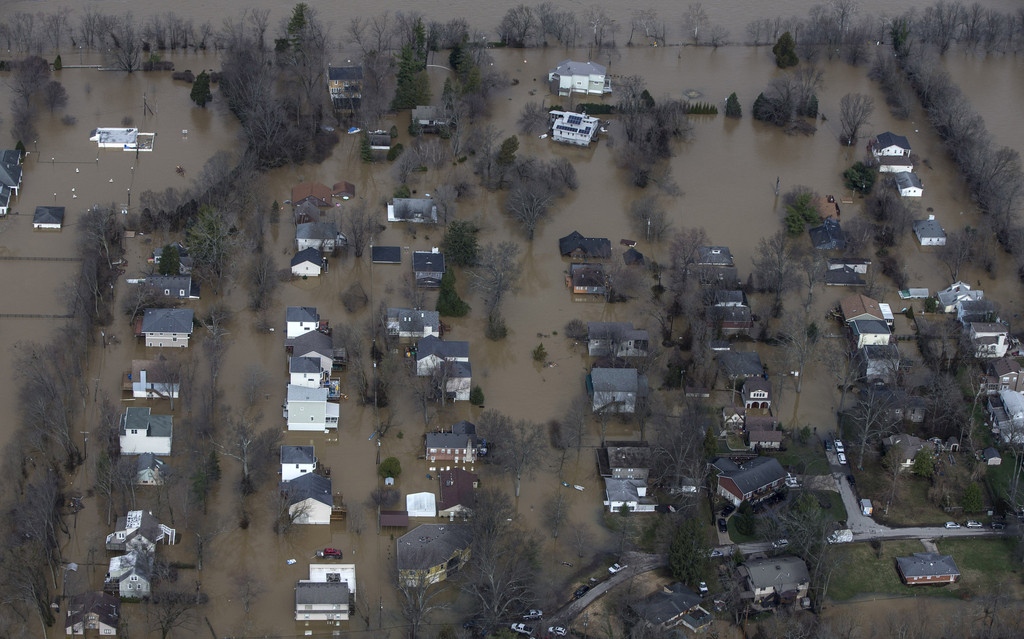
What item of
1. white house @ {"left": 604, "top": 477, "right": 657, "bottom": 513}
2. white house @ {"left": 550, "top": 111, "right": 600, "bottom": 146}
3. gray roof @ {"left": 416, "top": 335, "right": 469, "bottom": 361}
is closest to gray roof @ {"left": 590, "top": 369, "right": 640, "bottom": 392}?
white house @ {"left": 604, "top": 477, "right": 657, "bottom": 513}

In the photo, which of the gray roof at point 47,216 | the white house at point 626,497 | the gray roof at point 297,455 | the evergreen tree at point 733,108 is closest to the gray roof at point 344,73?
the gray roof at point 47,216

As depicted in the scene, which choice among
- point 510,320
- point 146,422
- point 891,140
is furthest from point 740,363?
point 146,422

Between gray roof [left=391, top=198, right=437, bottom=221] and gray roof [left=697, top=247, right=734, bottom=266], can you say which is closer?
gray roof [left=697, top=247, right=734, bottom=266]

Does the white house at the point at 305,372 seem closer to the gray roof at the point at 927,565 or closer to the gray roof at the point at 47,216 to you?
the gray roof at the point at 47,216

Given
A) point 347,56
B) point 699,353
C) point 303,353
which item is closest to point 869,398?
point 699,353

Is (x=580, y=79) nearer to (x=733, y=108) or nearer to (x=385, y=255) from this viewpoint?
(x=733, y=108)

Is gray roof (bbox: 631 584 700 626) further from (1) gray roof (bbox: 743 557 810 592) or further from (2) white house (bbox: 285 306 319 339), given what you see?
(2) white house (bbox: 285 306 319 339)
